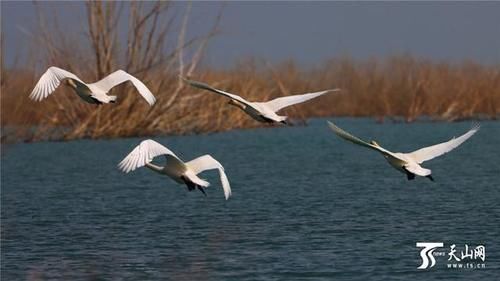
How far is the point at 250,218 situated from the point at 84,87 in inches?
203

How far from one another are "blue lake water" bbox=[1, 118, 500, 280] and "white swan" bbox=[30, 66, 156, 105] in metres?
1.82

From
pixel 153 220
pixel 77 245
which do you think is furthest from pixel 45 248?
pixel 153 220

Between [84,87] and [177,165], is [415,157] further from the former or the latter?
[84,87]

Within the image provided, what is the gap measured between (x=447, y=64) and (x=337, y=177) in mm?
15746

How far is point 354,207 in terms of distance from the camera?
16.8 m

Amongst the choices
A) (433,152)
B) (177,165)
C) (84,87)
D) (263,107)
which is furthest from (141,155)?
(433,152)

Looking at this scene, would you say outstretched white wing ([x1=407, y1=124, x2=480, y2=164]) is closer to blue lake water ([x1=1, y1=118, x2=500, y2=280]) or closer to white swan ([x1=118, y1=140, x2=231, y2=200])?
blue lake water ([x1=1, y1=118, x2=500, y2=280])

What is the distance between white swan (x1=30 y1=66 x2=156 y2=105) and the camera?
437 inches

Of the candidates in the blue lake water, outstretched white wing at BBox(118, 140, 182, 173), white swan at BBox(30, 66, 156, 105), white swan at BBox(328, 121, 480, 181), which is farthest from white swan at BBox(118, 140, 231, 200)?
white swan at BBox(328, 121, 480, 181)

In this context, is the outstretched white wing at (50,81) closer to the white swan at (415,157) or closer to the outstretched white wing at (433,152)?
the white swan at (415,157)

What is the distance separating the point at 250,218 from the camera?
16016 mm

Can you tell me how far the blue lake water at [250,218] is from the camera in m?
12.3

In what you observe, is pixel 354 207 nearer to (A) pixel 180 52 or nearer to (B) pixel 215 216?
(B) pixel 215 216

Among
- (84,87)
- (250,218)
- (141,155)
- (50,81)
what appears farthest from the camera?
(250,218)
